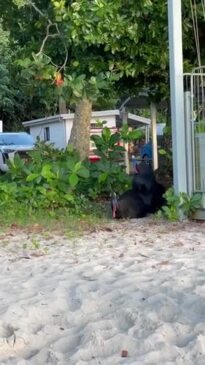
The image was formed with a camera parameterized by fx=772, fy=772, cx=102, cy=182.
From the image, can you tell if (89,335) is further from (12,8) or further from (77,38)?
(12,8)

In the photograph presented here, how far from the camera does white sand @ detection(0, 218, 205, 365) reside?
4824 mm

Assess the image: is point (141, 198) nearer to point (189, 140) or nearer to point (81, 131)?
point (189, 140)

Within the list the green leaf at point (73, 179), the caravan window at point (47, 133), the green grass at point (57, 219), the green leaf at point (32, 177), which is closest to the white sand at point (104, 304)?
the green grass at point (57, 219)

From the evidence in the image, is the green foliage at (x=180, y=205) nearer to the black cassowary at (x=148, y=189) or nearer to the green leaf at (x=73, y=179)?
the black cassowary at (x=148, y=189)

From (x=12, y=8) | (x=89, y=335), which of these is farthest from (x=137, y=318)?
(x=12, y=8)

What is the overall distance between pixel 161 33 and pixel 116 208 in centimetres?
304

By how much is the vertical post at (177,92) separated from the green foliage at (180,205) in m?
0.14

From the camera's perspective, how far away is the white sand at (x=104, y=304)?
482cm

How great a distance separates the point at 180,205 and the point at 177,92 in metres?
1.61

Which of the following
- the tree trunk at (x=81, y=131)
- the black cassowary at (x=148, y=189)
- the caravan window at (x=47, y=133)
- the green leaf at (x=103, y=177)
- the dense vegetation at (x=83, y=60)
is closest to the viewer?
the dense vegetation at (x=83, y=60)

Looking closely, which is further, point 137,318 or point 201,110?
point 201,110

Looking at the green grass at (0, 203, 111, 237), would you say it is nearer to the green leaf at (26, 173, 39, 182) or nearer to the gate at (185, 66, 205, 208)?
the green leaf at (26, 173, 39, 182)

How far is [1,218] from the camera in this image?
1180 cm

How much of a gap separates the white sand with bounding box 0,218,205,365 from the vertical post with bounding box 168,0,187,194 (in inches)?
82.1
